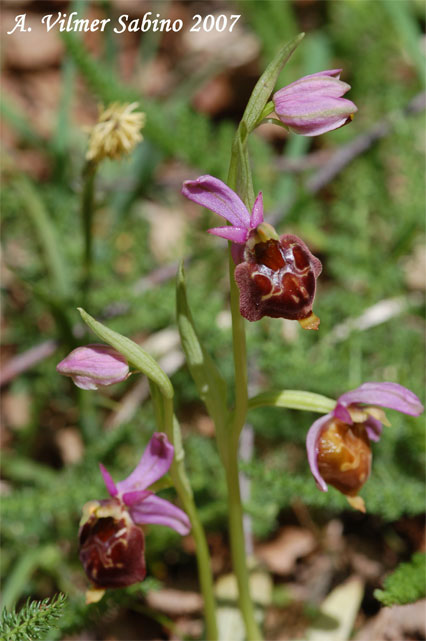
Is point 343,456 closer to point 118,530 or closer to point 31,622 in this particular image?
point 118,530

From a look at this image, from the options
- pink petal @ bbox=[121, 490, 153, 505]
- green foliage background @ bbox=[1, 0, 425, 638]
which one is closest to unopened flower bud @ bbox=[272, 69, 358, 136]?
pink petal @ bbox=[121, 490, 153, 505]

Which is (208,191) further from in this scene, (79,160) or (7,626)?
(79,160)

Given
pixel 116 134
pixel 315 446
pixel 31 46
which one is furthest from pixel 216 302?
pixel 31 46

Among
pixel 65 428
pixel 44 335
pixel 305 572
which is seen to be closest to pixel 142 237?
pixel 44 335

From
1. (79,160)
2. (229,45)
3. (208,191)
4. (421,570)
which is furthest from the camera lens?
(229,45)

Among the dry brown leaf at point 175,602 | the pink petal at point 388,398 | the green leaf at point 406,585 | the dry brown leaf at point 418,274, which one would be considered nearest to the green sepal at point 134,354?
the pink petal at point 388,398

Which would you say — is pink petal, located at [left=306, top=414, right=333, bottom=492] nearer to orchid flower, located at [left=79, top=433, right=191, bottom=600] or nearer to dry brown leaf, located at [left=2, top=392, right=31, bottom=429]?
orchid flower, located at [left=79, top=433, right=191, bottom=600]
